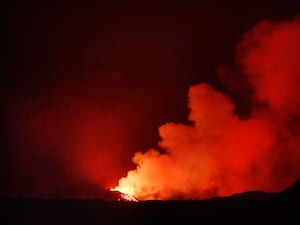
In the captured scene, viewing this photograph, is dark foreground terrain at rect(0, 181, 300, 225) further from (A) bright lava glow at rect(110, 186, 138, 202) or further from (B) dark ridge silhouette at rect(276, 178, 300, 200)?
(A) bright lava glow at rect(110, 186, 138, 202)

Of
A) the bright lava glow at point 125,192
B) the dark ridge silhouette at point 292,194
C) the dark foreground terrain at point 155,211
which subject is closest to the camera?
the dark foreground terrain at point 155,211

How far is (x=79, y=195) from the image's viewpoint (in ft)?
116

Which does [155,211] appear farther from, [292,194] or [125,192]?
[125,192]

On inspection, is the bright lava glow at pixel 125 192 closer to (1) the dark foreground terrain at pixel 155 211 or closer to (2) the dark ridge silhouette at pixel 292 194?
(1) the dark foreground terrain at pixel 155 211

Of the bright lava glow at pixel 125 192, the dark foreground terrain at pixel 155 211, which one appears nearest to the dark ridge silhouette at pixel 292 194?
the dark foreground terrain at pixel 155 211

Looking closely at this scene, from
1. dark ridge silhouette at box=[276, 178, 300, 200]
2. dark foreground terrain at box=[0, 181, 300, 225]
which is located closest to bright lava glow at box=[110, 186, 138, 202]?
dark foreground terrain at box=[0, 181, 300, 225]

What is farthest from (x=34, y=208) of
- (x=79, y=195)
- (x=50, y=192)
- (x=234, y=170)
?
(x=234, y=170)

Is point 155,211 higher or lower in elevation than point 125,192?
lower

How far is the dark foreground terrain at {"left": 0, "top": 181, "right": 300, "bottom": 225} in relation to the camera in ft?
55.9

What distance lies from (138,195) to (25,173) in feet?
28.0

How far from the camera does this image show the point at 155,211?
1789cm

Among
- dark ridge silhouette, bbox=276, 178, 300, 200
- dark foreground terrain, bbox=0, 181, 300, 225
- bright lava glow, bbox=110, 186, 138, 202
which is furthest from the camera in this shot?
bright lava glow, bbox=110, 186, 138, 202

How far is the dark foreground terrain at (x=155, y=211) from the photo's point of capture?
17.0 meters

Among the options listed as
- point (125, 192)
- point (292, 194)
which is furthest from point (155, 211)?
point (125, 192)
